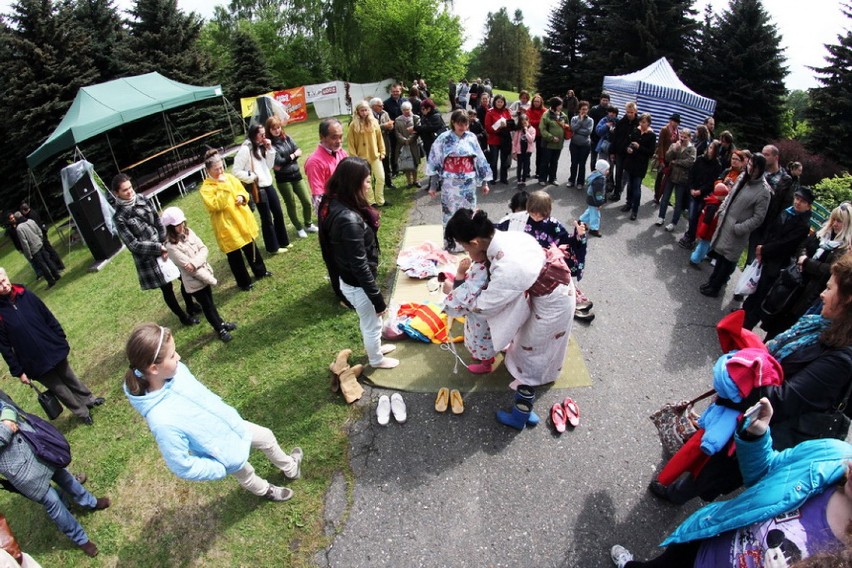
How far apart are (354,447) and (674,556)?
95.1 inches

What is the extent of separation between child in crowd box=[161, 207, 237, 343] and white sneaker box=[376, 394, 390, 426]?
2371 mm

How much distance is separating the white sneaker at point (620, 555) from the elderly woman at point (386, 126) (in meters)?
7.19

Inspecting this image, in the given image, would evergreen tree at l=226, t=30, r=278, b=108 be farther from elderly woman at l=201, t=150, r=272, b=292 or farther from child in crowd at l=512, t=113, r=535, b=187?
elderly woman at l=201, t=150, r=272, b=292

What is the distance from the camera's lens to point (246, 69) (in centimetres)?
2388

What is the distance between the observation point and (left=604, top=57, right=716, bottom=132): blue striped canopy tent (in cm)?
1322

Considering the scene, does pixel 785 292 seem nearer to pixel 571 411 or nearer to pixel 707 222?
pixel 571 411

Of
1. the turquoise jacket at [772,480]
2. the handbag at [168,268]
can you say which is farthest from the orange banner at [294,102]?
the turquoise jacket at [772,480]

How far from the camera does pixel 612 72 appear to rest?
22.1 meters

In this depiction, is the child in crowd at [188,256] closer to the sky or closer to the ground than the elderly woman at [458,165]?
closer to the ground

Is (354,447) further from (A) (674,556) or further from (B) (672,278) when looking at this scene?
(B) (672,278)

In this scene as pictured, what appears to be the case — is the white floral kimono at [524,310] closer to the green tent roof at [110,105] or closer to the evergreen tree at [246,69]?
the green tent roof at [110,105]

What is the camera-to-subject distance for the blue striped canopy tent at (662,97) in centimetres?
1322

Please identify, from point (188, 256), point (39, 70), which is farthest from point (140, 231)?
point (39, 70)

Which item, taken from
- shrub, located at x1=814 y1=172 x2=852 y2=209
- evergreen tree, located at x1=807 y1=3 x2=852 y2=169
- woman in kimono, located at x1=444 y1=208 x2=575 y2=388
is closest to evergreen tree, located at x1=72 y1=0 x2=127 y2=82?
woman in kimono, located at x1=444 y1=208 x2=575 y2=388
